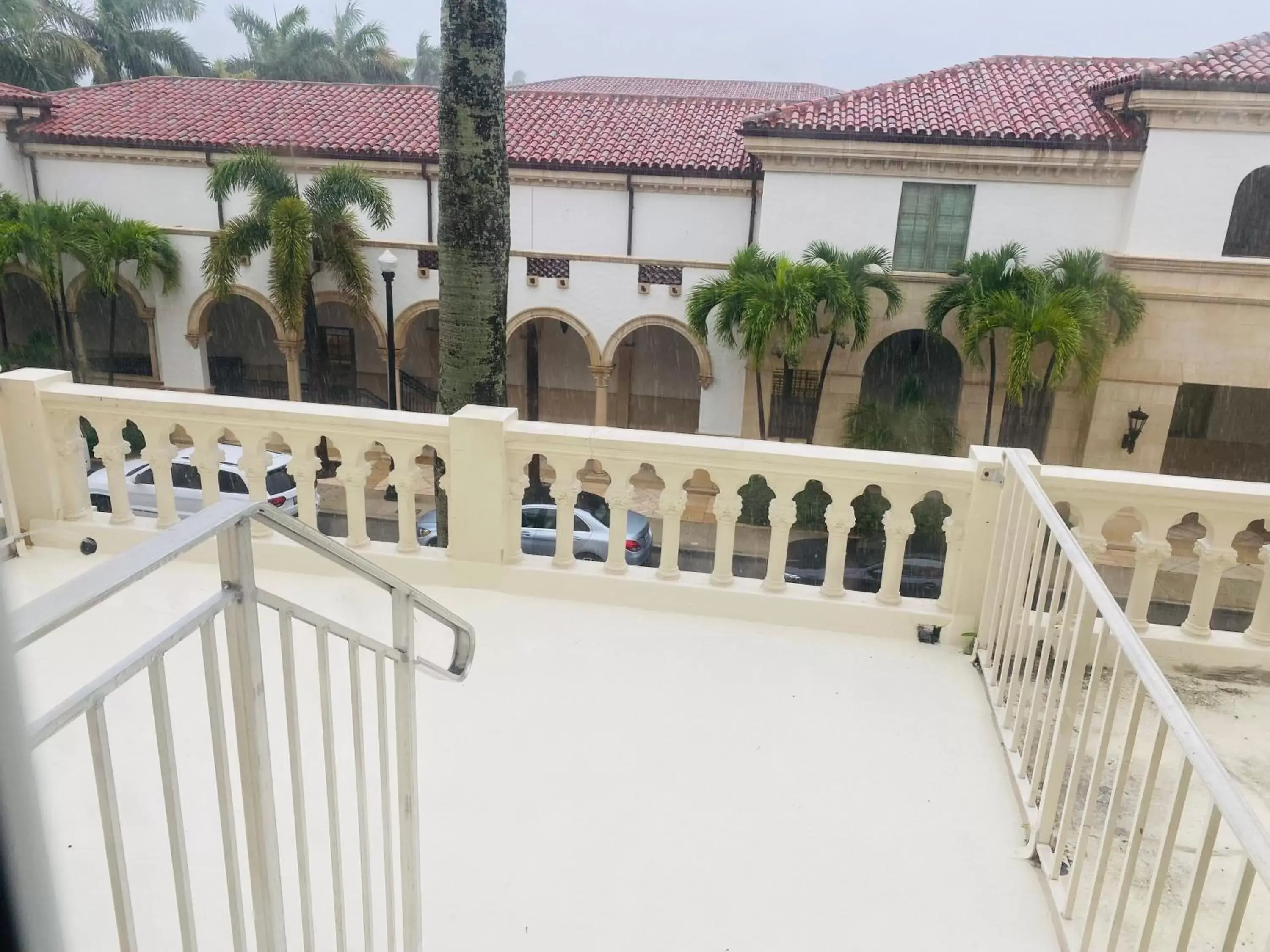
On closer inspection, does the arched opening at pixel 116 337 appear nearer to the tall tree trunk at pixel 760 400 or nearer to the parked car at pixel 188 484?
the parked car at pixel 188 484

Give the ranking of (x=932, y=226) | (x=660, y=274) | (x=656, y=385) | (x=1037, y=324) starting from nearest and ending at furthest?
(x=1037, y=324), (x=932, y=226), (x=660, y=274), (x=656, y=385)

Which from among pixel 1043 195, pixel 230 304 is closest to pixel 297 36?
pixel 230 304

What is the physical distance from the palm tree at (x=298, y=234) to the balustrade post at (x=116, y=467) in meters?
12.4

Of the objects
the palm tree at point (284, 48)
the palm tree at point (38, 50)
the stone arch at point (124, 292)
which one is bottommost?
the stone arch at point (124, 292)

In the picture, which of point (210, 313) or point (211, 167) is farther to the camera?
point (210, 313)

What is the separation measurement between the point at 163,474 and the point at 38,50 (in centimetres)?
2891

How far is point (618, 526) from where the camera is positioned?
430 cm

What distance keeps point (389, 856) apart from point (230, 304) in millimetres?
21206

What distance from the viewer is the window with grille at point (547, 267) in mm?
17328

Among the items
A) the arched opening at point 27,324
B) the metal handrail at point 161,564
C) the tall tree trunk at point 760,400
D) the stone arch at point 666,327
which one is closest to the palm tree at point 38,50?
the arched opening at point 27,324

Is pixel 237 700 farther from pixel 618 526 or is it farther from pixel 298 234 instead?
pixel 298 234

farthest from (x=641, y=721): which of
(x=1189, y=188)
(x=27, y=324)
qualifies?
(x=27, y=324)

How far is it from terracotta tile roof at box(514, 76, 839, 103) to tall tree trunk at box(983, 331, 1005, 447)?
548 inches

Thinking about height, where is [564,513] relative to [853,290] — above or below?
below
